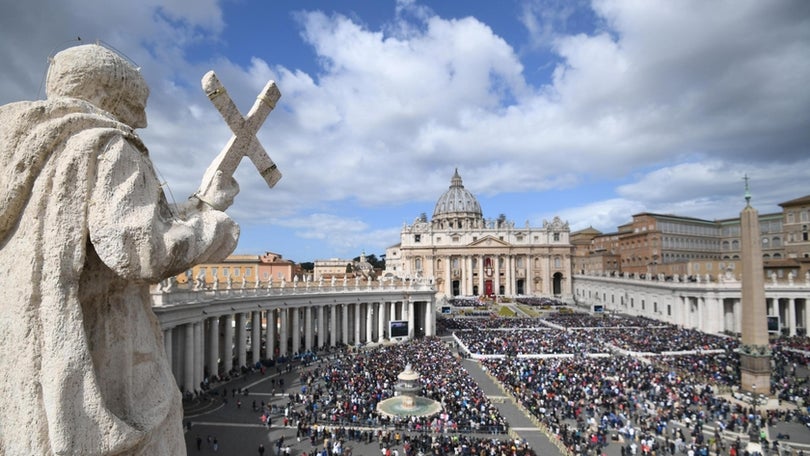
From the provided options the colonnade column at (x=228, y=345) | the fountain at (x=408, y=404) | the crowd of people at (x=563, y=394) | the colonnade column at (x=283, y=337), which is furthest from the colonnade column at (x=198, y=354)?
the colonnade column at (x=283, y=337)

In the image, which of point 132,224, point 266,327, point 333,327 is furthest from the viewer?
point 333,327

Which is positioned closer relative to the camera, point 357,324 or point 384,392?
point 384,392

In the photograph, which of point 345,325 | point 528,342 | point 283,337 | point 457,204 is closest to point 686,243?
point 457,204

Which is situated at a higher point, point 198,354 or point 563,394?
point 198,354

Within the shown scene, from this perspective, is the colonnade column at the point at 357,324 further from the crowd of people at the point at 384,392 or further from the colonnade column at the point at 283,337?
the colonnade column at the point at 283,337

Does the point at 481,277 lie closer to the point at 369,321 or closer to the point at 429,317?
the point at 429,317

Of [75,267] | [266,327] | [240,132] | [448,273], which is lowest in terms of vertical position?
[266,327]

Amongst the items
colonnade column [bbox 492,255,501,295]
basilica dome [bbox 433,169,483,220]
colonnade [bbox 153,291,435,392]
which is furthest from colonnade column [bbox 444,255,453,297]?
colonnade [bbox 153,291,435,392]
